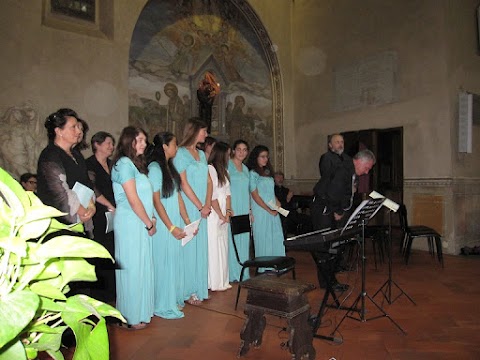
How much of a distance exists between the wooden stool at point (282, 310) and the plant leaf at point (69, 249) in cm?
237

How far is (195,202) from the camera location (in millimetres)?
4508

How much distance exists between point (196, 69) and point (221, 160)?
5.20 metres

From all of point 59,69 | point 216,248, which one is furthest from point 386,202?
point 59,69

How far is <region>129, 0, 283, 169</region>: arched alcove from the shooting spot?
28.6 feet

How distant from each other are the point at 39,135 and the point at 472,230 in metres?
8.21

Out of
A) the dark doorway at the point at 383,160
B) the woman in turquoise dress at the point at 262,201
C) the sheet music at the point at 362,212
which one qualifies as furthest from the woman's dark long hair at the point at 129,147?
the dark doorway at the point at 383,160

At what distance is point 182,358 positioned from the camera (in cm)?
303

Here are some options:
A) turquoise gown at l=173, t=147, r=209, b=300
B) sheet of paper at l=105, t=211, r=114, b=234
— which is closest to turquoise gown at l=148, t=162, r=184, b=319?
turquoise gown at l=173, t=147, r=209, b=300

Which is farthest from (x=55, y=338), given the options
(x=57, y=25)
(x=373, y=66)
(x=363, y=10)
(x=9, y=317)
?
(x=363, y=10)

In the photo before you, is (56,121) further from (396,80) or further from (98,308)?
(396,80)

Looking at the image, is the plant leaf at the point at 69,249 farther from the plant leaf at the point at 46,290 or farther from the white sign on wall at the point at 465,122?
the white sign on wall at the point at 465,122

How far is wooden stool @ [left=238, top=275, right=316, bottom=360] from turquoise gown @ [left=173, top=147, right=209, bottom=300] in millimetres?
1454

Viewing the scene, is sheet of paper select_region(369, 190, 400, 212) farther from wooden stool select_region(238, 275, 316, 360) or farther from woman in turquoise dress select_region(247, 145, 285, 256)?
woman in turquoise dress select_region(247, 145, 285, 256)

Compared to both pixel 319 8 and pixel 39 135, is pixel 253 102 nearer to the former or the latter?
pixel 319 8
